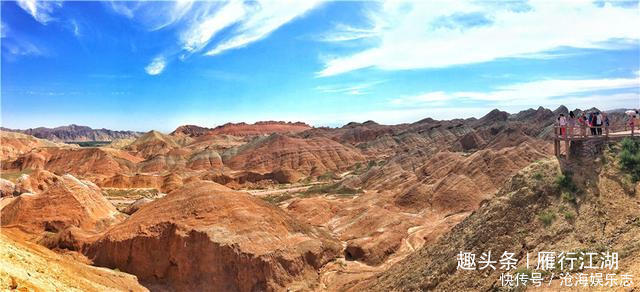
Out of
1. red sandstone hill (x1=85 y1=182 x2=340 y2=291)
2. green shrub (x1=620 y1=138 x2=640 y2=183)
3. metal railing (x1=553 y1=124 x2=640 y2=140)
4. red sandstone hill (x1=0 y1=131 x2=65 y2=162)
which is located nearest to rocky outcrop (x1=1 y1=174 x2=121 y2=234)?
red sandstone hill (x1=85 y1=182 x2=340 y2=291)

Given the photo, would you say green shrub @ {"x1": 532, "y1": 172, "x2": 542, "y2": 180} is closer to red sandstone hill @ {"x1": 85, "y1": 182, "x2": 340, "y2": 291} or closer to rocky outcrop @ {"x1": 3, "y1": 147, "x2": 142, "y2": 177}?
red sandstone hill @ {"x1": 85, "y1": 182, "x2": 340, "y2": 291}

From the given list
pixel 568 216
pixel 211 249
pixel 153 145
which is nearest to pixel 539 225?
pixel 568 216

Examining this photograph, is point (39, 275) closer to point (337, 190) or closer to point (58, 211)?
point (58, 211)

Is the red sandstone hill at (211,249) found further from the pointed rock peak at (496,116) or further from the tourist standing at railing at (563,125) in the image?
the pointed rock peak at (496,116)

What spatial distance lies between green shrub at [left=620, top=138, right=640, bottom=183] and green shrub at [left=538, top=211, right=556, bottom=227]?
3.14m

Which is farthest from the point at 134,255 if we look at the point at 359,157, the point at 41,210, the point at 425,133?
the point at 425,133

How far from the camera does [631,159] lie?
15586mm

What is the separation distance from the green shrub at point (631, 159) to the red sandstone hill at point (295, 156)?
65.8m

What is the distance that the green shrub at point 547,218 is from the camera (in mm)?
14708

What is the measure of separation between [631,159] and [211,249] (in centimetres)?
1903

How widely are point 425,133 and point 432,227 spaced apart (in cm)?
8050

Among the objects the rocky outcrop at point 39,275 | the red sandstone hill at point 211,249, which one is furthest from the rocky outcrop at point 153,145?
the rocky outcrop at point 39,275

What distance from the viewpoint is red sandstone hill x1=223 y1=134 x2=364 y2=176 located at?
280 ft

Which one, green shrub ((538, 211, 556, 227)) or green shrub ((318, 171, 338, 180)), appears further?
green shrub ((318, 171, 338, 180))
